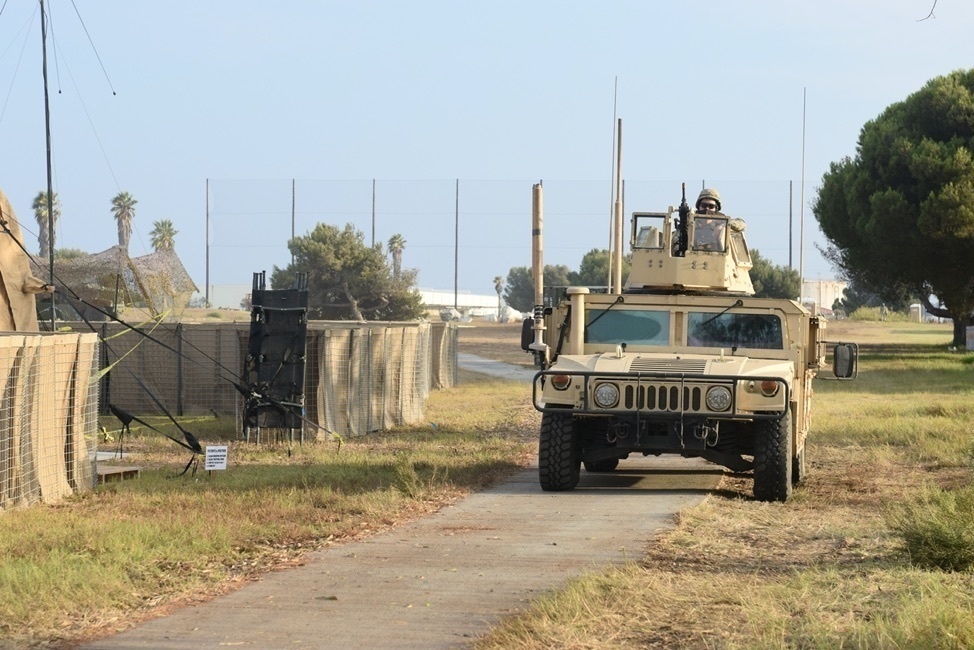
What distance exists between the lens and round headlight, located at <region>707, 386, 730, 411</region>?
1158 cm

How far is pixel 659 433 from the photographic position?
12.0 meters

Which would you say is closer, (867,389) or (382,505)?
(382,505)

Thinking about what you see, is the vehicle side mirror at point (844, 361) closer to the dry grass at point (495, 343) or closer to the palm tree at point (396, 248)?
the dry grass at point (495, 343)

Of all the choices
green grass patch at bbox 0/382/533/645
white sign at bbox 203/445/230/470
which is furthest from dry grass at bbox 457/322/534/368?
white sign at bbox 203/445/230/470

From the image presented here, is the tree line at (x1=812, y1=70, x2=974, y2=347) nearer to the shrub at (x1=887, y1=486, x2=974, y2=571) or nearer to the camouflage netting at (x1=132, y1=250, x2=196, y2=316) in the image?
the camouflage netting at (x1=132, y1=250, x2=196, y2=316)

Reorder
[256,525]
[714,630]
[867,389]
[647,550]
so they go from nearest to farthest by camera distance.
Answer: [714,630]
[647,550]
[256,525]
[867,389]

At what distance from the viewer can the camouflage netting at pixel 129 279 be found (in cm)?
3206

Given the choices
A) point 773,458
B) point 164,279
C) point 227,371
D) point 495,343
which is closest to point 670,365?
point 773,458

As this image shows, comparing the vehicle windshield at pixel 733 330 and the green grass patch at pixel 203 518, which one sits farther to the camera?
the vehicle windshield at pixel 733 330

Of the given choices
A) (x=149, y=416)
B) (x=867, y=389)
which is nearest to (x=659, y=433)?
(x=149, y=416)

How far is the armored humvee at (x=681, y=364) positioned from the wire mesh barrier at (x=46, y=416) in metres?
4.13

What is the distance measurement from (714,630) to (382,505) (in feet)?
16.7

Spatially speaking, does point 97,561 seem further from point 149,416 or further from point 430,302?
point 430,302

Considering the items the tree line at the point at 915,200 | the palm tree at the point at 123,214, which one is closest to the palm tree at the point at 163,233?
the palm tree at the point at 123,214
